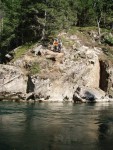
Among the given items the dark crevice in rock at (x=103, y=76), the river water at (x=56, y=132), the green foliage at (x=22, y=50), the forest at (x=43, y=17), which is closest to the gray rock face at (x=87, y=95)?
the dark crevice in rock at (x=103, y=76)

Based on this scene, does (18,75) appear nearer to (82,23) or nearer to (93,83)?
(93,83)

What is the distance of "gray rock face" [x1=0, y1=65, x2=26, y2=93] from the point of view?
61.1 meters

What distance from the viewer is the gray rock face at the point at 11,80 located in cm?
6106

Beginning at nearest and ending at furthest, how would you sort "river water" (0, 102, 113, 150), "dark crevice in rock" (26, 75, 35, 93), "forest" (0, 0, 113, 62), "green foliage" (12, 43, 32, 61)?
"river water" (0, 102, 113, 150), "dark crevice in rock" (26, 75, 35, 93), "green foliage" (12, 43, 32, 61), "forest" (0, 0, 113, 62)

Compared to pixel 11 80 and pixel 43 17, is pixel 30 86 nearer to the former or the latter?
pixel 11 80

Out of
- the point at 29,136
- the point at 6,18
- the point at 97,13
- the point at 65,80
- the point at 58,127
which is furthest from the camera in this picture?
the point at 97,13

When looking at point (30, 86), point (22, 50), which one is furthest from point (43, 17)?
point (30, 86)

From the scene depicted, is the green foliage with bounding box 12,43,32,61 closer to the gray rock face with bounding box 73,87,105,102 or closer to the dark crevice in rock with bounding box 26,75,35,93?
the dark crevice in rock with bounding box 26,75,35,93

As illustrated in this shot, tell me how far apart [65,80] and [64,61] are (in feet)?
13.3

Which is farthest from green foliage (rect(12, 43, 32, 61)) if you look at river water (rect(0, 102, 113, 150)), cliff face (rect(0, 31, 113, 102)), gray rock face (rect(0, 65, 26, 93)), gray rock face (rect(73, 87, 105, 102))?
river water (rect(0, 102, 113, 150))

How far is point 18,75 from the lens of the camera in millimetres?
62312

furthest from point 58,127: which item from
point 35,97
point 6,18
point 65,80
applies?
point 6,18

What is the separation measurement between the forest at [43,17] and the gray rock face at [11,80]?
13.1 metres

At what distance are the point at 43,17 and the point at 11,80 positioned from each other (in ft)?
64.0
